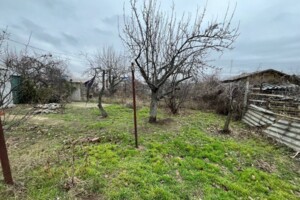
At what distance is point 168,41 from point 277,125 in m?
4.97

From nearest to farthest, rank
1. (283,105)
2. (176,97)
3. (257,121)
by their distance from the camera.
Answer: (257,121) → (283,105) → (176,97)

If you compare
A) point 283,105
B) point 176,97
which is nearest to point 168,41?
point 176,97

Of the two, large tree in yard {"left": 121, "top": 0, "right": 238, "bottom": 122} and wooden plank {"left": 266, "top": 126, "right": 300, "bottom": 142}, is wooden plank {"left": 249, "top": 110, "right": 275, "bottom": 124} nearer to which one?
wooden plank {"left": 266, "top": 126, "right": 300, "bottom": 142}

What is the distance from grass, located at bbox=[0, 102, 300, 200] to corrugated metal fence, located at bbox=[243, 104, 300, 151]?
33cm

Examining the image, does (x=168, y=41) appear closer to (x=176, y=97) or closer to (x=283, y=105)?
(x=176, y=97)

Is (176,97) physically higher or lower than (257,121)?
higher

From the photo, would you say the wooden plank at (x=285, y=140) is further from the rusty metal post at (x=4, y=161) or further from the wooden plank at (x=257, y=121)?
the rusty metal post at (x=4, y=161)

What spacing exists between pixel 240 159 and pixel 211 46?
3.86 meters

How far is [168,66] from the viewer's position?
6824 mm

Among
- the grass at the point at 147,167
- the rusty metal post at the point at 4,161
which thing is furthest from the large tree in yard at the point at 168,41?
the rusty metal post at the point at 4,161

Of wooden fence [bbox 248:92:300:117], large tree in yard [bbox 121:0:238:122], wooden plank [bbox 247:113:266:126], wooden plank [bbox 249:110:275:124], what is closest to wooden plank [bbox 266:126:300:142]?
wooden plank [bbox 249:110:275:124]

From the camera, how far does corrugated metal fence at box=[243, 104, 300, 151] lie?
5.21 metres

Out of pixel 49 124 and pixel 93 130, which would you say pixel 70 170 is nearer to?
pixel 93 130

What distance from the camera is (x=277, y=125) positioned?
6.18 m
